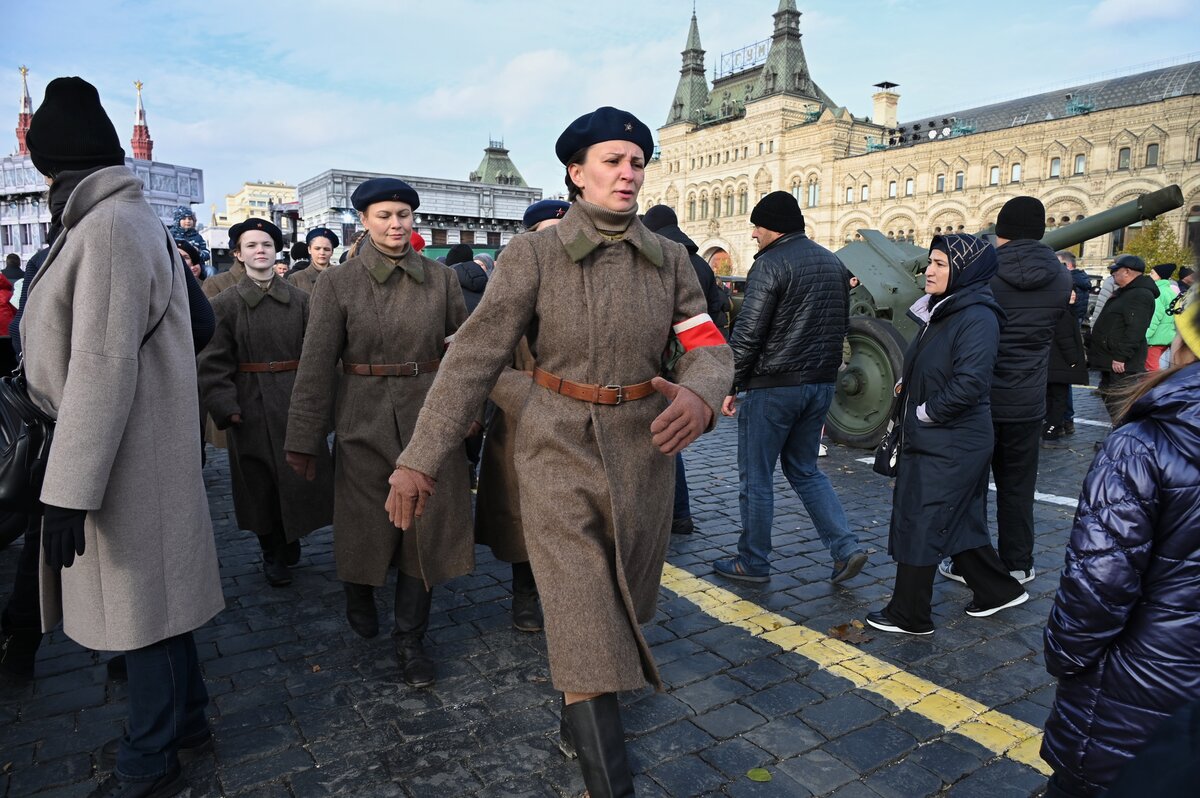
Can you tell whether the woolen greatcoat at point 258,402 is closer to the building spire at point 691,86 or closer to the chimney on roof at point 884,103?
the chimney on roof at point 884,103

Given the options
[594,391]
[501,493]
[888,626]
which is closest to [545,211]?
[501,493]

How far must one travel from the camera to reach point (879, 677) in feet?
11.2

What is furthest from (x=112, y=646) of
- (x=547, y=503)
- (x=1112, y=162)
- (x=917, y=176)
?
(x=917, y=176)

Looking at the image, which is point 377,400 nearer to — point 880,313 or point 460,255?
point 460,255

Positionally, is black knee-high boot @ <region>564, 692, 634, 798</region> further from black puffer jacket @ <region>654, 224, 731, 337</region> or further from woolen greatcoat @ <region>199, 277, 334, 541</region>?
black puffer jacket @ <region>654, 224, 731, 337</region>

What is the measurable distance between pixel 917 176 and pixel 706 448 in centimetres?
5312

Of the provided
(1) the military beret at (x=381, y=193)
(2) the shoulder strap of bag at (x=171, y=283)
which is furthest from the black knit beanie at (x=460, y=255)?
(2) the shoulder strap of bag at (x=171, y=283)

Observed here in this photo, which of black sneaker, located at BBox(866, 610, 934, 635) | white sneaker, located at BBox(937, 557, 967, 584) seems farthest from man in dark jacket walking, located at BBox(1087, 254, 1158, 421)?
black sneaker, located at BBox(866, 610, 934, 635)

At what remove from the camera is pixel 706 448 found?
27.0 feet

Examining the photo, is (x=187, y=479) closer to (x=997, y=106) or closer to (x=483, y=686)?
(x=483, y=686)

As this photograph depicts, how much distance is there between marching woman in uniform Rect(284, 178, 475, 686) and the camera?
3.55m

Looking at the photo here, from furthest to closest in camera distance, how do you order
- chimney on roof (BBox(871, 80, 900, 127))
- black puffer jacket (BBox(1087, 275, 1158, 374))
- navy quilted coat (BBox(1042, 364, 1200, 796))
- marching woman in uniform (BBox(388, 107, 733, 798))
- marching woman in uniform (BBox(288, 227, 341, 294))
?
chimney on roof (BBox(871, 80, 900, 127))
black puffer jacket (BBox(1087, 275, 1158, 374))
marching woman in uniform (BBox(288, 227, 341, 294))
marching woman in uniform (BBox(388, 107, 733, 798))
navy quilted coat (BBox(1042, 364, 1200, 796))

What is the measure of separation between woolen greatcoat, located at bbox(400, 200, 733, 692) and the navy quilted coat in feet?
3.53

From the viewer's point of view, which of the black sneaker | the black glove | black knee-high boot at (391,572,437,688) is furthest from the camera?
the black sneaker
